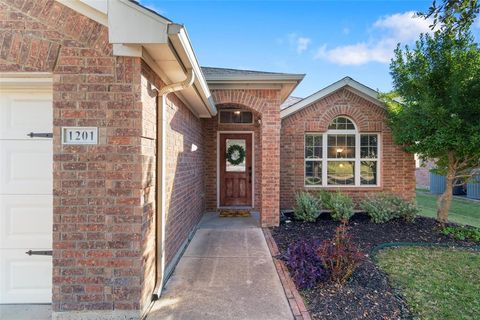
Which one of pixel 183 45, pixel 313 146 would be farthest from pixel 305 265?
pixel 313 146

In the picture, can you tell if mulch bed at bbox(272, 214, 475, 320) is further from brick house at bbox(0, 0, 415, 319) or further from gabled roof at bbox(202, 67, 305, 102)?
gabled roof at bbox(202, 67, 305, 102)

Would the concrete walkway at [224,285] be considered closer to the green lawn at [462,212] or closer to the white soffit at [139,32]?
the white soffit at [139,32]

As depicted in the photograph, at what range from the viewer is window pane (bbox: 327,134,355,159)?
768cm

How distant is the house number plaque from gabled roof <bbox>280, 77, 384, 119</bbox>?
556cm

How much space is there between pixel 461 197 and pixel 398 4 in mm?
11391

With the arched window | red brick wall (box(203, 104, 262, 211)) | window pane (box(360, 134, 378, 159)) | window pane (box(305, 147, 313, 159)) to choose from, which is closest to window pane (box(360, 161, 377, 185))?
the arched window

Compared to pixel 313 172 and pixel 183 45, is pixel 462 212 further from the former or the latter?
pixel 183 45

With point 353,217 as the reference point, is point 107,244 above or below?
above

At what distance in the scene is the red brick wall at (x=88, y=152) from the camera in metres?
2.41

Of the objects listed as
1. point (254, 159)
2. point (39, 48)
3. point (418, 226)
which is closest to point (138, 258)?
point (39, 48)

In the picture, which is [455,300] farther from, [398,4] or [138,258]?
[398,4]

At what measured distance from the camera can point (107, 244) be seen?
2.44 meters

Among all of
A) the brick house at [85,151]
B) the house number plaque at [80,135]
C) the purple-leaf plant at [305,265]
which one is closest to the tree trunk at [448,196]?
the purple-leaf plant at [305,265]

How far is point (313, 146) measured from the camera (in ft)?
25.3
